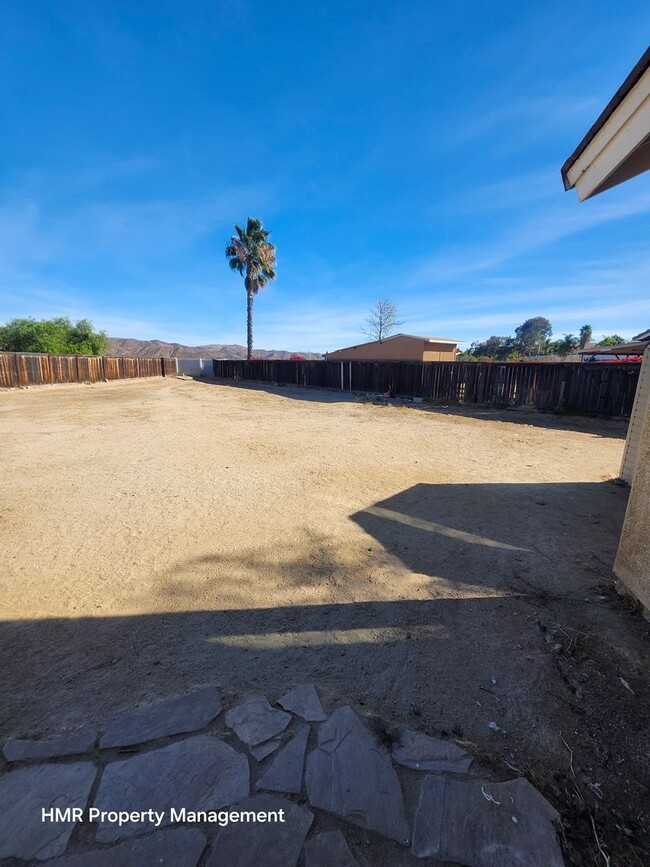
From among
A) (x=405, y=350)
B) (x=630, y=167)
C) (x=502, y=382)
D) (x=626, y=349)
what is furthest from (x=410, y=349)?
(x=630, y=167)

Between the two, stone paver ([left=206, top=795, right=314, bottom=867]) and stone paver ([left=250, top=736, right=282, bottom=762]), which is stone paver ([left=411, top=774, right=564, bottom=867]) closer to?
stone paver ([left=206, top=795, right=314, bottom=867])

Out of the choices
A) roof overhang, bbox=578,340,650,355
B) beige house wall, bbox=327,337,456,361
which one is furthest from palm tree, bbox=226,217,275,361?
roof overhang, bbox=578,340,650,355

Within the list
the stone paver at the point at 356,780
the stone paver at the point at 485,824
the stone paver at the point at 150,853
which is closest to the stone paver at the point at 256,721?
the stone paver at the point at 356,780

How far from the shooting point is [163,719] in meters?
1.54

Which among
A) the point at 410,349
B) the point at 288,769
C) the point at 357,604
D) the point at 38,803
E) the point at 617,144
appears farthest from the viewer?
the point at 410,349

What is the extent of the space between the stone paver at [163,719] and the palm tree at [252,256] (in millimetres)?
28416

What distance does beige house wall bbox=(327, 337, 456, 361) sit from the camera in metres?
23.6

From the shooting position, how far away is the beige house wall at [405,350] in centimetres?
2356

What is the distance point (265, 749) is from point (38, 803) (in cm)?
79

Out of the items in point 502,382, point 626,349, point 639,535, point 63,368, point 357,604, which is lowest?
point 357,604

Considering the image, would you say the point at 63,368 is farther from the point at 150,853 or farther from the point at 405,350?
the point at 150,853

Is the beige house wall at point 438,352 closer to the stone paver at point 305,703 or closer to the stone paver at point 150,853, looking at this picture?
the stone paver at point 305,703

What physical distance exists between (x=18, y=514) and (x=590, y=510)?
611cm

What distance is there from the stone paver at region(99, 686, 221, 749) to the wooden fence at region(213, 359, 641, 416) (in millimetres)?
12255
